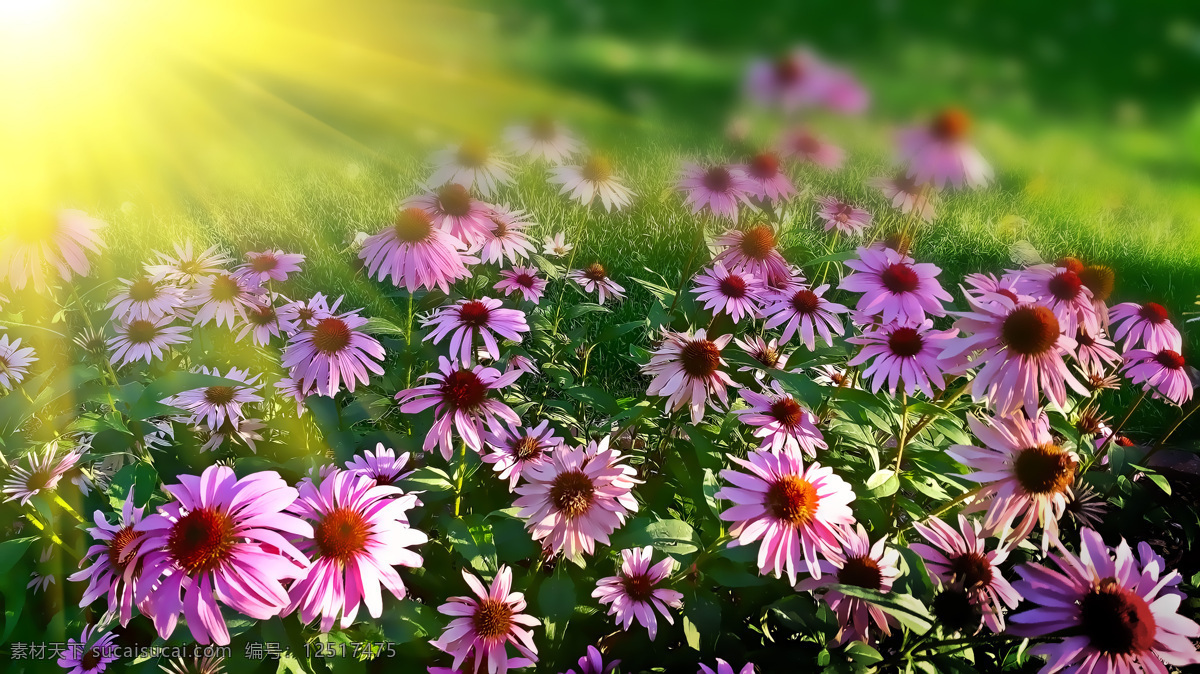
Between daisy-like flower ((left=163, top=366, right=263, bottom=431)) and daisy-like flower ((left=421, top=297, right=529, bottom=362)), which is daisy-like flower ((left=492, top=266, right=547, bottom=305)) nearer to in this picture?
daisy-like flower ((left=421, top=297, right=529, bottom=362))

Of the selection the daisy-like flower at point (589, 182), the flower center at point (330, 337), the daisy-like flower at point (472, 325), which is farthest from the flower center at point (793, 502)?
the daisy-like flower at point (589, 182)

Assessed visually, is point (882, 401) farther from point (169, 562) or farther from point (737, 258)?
point (169, 562)

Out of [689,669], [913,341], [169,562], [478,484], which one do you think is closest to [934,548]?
[913,341]

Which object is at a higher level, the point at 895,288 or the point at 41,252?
the point at 41,252

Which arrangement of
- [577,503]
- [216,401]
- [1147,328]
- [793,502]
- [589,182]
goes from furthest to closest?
[589,182]
[216,401]
[1147,328]
[577,503]
[793,502]

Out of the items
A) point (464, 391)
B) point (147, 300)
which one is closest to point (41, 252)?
point (147, 300)

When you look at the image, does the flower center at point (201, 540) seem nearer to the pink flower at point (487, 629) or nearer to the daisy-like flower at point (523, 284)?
the pink flower at point (487, 629)

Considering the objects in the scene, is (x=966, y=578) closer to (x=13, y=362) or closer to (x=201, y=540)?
(x=201, y=540)
